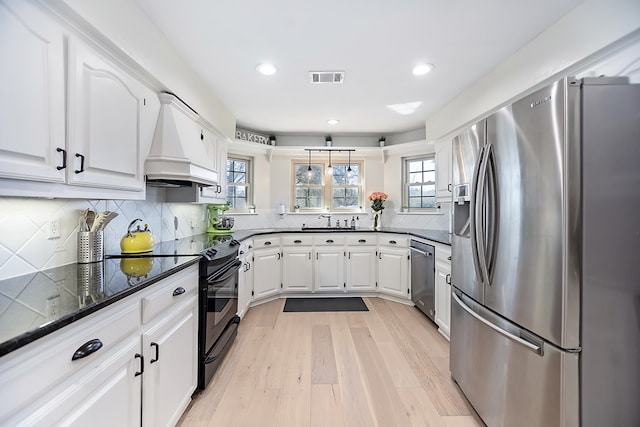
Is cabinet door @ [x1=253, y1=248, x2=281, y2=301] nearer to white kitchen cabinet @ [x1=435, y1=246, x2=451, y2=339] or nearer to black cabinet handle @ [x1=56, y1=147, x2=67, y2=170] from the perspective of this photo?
white kitchen cabinet @ [x1=435, y1=246, x2=451, y2=339]

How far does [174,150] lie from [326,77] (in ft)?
4.90

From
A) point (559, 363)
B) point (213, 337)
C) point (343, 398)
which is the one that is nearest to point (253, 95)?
point (213, 337)

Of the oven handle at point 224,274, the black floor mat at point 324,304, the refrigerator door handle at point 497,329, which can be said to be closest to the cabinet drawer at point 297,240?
the black floor mat at point 324,304

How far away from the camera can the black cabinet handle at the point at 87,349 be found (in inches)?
34.7

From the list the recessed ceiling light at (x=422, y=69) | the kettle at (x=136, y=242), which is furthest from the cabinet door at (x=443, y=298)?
the kettle at (x=136, y=242)

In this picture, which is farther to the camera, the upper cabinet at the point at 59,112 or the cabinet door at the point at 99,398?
the upper cabinet at the point at 59,112

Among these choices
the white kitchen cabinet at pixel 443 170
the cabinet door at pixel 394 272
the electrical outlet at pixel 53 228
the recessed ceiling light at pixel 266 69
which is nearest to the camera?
the electrical outlet at pixel 53 228

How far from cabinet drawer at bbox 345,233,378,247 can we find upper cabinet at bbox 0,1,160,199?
2.83 meters

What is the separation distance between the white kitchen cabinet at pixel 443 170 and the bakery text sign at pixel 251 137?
2.51 metres

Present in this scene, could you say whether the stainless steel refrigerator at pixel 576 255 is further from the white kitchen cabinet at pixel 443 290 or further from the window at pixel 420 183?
the window at pixel 420 183

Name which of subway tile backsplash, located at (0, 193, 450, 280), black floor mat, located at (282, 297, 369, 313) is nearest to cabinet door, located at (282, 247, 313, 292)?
black floor mat, located at (282, 297, 369, 313)

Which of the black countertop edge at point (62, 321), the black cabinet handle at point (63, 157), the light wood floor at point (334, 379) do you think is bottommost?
the light wood floor at point (334, 379)

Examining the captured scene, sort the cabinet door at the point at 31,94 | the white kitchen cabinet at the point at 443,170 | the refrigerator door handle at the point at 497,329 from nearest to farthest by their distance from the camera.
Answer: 1. the cabinet door at the point at 31,94
2. the refrigerator door handle at the point at 497,329
3. the white kitchen cabinet at the point at 443,170

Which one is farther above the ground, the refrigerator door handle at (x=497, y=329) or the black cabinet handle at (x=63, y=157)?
the black cabinet handle at (x=63, y=157)
